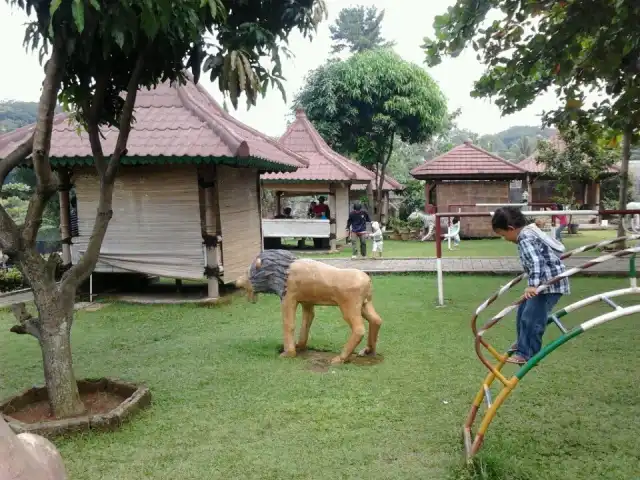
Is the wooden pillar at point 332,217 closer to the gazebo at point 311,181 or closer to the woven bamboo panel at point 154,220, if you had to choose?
the gazebo at point 311,181

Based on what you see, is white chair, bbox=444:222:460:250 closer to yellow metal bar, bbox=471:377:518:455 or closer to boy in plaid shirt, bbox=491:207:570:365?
boy in plaid shirt, bbox=491:207:570:365

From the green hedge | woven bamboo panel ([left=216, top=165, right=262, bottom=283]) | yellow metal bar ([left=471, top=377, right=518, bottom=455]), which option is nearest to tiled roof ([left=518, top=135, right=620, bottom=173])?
woven bamboo panel ([left=216, top=165, right=262, bottom=283])

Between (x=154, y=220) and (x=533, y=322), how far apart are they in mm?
7181

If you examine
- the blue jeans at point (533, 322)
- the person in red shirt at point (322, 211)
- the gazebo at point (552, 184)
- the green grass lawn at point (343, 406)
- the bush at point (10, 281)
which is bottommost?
the green grass lawn at point (343, 406)

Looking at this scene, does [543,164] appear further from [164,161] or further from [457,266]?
[164,161]

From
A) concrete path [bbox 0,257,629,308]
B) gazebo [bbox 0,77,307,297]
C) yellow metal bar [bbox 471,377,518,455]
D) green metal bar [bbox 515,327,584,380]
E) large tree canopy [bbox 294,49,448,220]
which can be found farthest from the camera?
large tree canopy [bbox 294,49,448,220]

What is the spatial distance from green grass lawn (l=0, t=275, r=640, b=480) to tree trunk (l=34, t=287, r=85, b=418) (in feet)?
1.74

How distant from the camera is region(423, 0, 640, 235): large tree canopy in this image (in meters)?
7.28

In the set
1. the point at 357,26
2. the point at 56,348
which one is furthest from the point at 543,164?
the point at 357,26

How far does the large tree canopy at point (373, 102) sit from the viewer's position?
23.8m

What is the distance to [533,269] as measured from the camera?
185 inches

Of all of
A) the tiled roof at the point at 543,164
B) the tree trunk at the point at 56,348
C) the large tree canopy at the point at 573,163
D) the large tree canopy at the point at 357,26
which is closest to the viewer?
the tree trunk at the point at 56,348

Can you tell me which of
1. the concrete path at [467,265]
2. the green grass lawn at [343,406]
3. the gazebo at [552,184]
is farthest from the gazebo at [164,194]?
the gazebo at [552,184]

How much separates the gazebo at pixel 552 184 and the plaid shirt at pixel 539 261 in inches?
707
